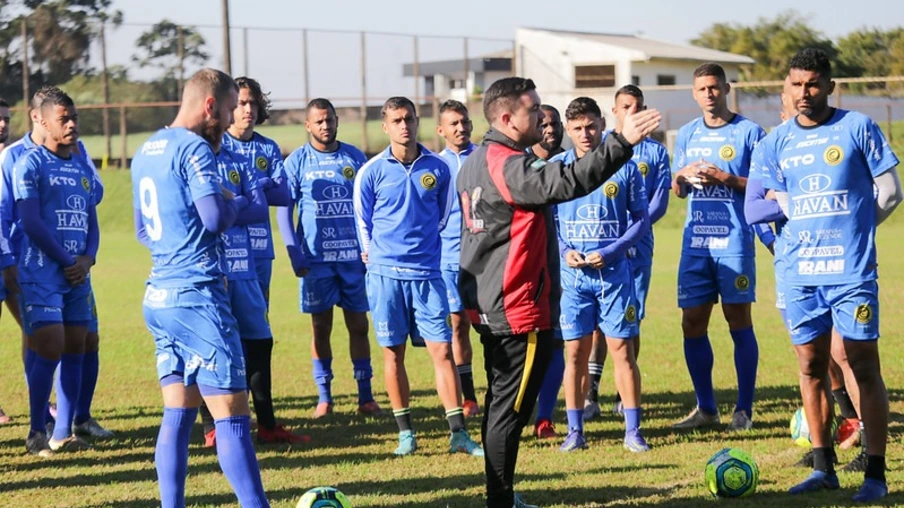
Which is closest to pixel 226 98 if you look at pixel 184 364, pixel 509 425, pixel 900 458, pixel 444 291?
pixel 184 364

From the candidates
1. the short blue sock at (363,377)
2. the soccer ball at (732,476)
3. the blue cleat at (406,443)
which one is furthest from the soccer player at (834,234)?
the short blue sock at (363,377)

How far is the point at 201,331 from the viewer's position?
568cm

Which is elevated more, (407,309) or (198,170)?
(198,170)

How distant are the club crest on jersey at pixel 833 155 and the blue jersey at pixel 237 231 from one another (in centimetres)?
369

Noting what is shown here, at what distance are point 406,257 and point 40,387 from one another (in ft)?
9.07

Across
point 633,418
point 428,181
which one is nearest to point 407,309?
point 428,181

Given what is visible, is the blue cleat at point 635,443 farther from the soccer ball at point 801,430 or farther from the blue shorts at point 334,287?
the blue shorts at point 334,287

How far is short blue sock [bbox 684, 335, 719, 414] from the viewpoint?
8.97 m

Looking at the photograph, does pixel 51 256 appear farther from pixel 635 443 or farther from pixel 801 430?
pixel 801 430

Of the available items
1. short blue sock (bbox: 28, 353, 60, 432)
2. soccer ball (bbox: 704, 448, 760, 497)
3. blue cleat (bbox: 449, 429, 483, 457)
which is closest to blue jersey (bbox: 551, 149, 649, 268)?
blue cleat (bbox: 449, 429, 483, 457)

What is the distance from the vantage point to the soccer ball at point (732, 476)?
6.46m

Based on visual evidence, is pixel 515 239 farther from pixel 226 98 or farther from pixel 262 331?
pixel 262 331

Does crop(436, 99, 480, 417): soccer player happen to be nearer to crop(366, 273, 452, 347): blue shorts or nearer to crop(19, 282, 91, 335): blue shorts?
crop(366, 273, 452, 347): blue shorts

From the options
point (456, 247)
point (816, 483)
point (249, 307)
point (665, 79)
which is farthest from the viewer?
point (665, 79)
